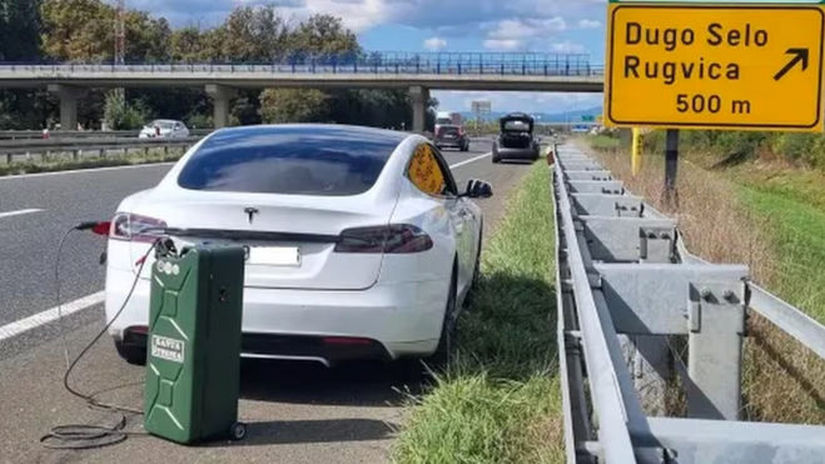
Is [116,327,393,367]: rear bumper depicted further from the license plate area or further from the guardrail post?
the guardrail post

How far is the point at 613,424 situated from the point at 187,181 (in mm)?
4481

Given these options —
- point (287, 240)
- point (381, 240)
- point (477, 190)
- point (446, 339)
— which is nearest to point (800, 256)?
point (477, 190)

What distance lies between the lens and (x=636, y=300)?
404 cm

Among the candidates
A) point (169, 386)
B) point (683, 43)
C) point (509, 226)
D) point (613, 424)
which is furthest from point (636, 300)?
point (509, 226)

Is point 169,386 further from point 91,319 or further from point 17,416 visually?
point 91,319

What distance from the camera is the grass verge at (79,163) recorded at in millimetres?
26108

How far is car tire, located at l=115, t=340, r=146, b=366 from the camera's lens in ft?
20.2

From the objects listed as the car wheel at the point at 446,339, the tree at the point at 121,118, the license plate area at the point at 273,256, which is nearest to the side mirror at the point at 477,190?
the car wheel at the point at 446,339

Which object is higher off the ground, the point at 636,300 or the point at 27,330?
the point at 636,300

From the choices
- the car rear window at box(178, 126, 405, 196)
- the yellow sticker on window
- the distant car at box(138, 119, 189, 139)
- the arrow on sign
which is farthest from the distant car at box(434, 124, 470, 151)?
the car rear window at box(178, 126, 405, 196)

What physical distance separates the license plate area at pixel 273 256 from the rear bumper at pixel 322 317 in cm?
15

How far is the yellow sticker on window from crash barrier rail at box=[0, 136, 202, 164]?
22.6 meters

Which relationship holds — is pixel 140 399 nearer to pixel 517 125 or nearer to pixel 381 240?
pixel 381 240

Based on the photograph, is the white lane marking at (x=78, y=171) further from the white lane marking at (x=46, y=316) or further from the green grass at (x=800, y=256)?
the green grass at (x=800, y=256)
